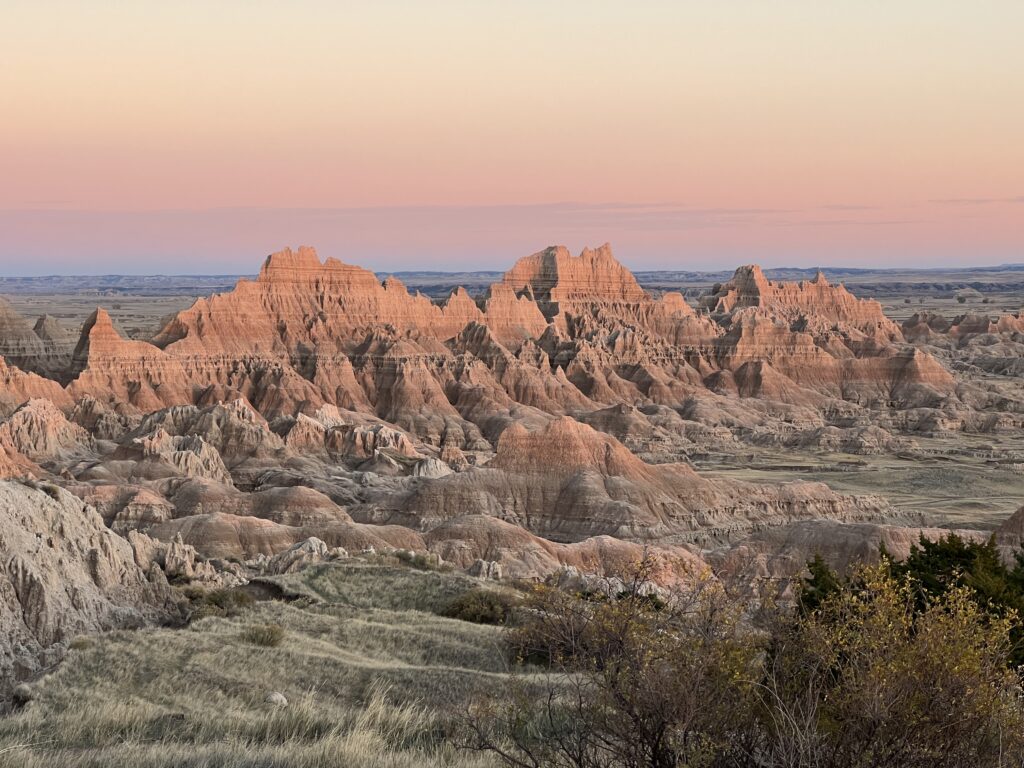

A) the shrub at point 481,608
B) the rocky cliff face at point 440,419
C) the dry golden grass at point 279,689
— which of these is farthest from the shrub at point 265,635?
the shrub at point 481,608

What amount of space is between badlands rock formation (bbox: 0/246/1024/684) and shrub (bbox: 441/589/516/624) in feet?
16.7

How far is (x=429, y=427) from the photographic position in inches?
5192

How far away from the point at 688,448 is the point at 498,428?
782 inches

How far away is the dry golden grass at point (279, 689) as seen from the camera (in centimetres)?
1638

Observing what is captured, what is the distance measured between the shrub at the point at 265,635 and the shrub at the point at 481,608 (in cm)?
644

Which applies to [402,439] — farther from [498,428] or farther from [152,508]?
[152,508]

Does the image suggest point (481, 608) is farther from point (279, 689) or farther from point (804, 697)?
point (804, 697)

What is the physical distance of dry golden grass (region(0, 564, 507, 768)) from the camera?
16.4 metres

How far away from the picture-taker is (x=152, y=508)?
71.5 meters

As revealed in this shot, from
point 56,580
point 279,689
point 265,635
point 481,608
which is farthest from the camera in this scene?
point 481,608

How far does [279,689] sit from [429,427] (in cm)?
10906

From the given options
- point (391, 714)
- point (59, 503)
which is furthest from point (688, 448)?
point (391, 714)

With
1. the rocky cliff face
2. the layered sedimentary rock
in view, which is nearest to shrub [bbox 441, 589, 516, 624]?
the layered sedimentary rock

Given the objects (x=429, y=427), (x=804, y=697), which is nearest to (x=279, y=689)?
(x=804, y=697)
